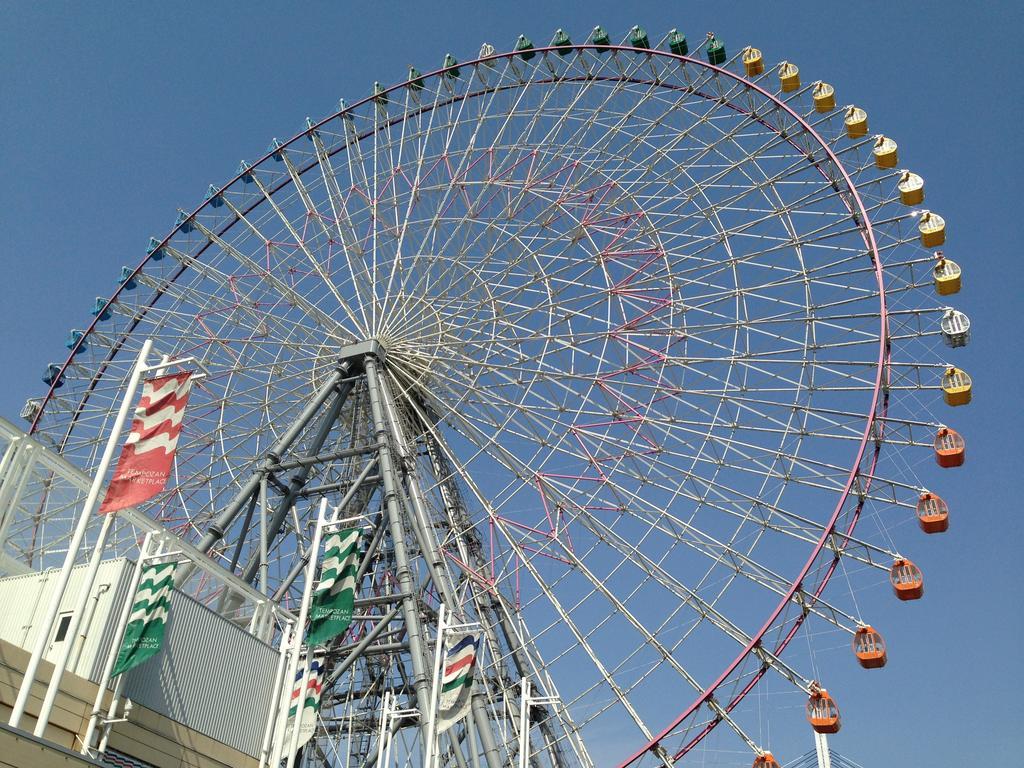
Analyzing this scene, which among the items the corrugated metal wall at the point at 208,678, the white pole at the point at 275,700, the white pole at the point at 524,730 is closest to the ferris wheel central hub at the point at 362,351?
the corrugated metal wall at the point at 208,678

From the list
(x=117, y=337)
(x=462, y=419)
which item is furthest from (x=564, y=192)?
(x=117, y=337)

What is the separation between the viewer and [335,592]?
20.0 metres

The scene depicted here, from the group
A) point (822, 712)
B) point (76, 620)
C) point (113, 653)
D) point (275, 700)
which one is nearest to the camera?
point (76, 620)

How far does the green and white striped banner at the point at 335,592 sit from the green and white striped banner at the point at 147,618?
8.60 feet

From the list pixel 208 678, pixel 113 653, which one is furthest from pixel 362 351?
pixel 113 653

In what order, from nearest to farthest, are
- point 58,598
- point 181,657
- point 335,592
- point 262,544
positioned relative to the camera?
point 58,598 < point 335,592 < point 181,657 < point 262,544

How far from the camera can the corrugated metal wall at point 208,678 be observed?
2055cm

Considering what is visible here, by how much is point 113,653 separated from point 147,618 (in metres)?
0.82

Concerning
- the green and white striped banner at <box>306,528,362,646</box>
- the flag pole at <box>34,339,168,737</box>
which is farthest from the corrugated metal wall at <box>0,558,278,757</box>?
the flag pole at <box>34,339,168,737</box>

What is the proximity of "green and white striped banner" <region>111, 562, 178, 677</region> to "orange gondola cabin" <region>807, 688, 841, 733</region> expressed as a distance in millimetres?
13756

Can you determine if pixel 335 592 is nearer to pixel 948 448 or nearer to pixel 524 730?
pixel 524 730

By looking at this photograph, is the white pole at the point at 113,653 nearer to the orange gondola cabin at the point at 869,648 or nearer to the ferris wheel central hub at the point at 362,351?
the ferris wheel central hub at the point at 362,351

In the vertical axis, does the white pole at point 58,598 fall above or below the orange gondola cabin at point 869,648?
below

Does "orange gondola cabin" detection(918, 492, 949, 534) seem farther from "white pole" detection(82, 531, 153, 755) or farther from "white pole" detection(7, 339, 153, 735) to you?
"white pole" detection(7, 339, 153, 735)
